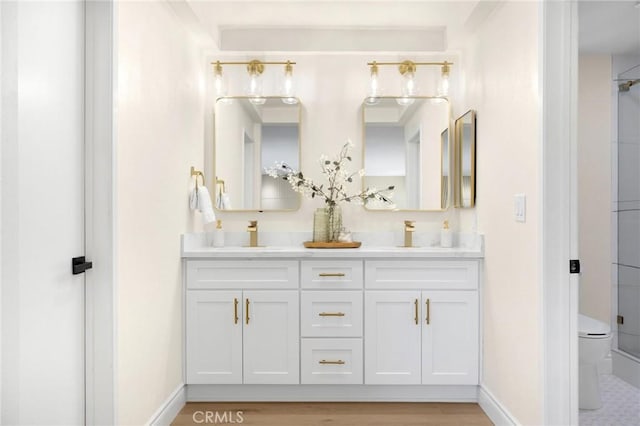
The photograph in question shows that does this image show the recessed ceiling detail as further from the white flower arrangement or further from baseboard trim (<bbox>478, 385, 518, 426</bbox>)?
baseboard trim (<bbox>478, 385, 518, 426</bbox>)

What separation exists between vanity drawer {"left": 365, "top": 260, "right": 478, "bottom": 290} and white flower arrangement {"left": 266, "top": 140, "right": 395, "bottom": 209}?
0.58 metres

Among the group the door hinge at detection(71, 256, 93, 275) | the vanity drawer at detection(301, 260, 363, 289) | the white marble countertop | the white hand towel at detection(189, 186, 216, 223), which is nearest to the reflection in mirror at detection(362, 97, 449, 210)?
the white marble countertop

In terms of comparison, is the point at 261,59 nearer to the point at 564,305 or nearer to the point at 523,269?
the point at 523,269

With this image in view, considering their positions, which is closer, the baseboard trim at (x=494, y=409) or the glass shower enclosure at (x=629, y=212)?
the baseboard trim at (x=494, y=409)

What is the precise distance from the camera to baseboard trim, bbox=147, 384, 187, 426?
90.8 inches

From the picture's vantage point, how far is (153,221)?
2250 mm

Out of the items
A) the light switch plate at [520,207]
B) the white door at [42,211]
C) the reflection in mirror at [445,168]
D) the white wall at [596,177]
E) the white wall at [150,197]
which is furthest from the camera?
the white wall at [596,177]

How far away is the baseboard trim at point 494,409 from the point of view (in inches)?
91.1

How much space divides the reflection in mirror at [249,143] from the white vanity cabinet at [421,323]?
1.01m

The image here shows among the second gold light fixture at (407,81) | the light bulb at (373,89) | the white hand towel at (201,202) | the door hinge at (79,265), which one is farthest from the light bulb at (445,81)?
the door hinge at (79,265)

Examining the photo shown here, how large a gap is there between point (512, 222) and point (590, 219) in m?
1.41

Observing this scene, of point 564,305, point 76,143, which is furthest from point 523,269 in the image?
point 76,143

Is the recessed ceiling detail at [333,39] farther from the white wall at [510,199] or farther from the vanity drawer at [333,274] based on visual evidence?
the vanity drawer at [333,274]

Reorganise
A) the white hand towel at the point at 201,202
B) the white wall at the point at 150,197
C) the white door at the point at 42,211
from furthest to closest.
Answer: the white hand towel at the point at 201,202, the white wall at the point at 150,197, the white door at the point at 42,211
